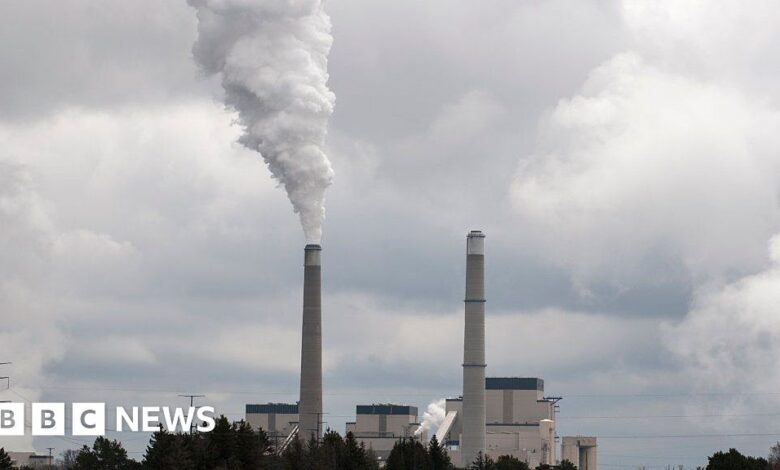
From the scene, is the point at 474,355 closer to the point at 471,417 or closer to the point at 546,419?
the point at 471,417

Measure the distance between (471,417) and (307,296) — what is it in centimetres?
3698

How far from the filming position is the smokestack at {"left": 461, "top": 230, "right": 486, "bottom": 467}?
152625 millimetres

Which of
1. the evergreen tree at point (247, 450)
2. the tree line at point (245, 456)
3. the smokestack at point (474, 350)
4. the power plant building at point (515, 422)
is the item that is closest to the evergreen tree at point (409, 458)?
the tree line at point (245, 456)

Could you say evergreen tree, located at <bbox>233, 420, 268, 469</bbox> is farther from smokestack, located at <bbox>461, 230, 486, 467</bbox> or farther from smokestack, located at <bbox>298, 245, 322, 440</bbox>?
smokestack, located at <bbox>461, 230, 486, 467</bbox>

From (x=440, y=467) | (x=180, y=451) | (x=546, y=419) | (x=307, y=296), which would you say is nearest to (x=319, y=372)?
(x=307, y=296)

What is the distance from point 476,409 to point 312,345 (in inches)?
1327

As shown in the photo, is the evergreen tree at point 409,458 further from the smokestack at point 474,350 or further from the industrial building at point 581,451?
the industrial building at point 581,451

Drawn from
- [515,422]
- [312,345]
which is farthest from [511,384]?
[312,345]

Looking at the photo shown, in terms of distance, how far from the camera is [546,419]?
18875cm

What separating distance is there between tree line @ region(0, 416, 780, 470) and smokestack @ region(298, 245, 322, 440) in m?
6.25

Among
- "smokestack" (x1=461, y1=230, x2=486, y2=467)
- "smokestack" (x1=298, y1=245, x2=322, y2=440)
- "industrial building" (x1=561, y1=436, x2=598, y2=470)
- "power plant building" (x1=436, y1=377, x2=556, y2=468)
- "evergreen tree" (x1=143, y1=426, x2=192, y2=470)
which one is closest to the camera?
"evergreen tree" (x1=143, y1=426, x2=192, y2=470)

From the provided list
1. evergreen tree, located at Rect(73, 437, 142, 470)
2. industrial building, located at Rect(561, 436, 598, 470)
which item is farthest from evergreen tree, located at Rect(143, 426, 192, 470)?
industrial building, located at Rect(561, 436, 598, 470)

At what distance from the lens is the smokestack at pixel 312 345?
128m

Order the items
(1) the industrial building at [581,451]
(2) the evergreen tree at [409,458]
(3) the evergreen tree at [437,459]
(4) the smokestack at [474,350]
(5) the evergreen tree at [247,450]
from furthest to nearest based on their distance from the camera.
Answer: (1) the industrial building at [581,451] < (4) the smokestack at [474,350] < (3) the evergreen tree at [437,459] < (2) the evergreen tree at [409,458] < (5) the evergreen tree at [247,450]
